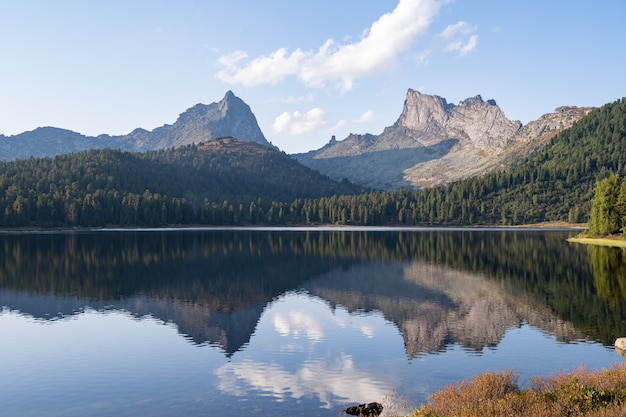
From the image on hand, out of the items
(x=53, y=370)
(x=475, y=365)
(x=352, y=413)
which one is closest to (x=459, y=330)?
(x=475, y=365)

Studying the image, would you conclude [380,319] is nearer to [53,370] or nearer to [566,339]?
[566,339]

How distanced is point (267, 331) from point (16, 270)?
65781 mm

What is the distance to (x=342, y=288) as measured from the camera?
78.6 m

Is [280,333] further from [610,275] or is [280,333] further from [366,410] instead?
[610,275]

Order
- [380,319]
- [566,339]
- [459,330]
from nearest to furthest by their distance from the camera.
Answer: [566,339]
[459,330]
[380,319]

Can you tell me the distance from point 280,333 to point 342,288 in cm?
3015

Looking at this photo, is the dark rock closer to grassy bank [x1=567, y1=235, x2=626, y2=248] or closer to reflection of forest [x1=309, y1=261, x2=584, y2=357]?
reflection of forest [x1=309, y1=261, x2=584, y2=357]

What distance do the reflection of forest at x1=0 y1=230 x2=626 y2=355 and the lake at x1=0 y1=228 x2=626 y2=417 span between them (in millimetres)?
325

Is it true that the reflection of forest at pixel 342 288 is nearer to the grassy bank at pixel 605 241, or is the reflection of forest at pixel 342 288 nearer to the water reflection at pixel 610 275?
the water reflection at pixel 610 275

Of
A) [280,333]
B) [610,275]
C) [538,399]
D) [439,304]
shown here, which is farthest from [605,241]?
[538,399]

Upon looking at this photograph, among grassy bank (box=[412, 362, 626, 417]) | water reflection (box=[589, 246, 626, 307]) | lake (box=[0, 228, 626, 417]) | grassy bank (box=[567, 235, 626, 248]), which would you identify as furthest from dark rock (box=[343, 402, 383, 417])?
grassy bank (box=[567, 235, 626, 248])

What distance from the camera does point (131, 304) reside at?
210ft

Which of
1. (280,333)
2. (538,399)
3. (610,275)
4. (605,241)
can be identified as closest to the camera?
(538,399)

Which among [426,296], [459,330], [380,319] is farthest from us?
[426,296]
